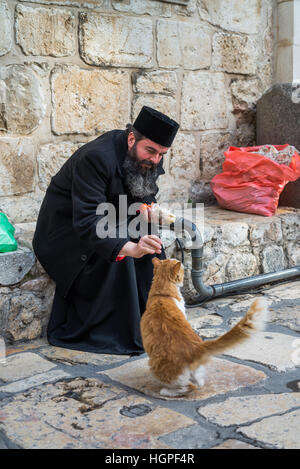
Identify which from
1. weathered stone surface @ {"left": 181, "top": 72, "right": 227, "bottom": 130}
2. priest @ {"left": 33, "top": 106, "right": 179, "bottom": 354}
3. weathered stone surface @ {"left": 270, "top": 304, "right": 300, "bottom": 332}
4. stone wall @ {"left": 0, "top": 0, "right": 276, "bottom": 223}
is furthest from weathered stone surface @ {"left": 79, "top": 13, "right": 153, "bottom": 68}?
weathered stone surface @ {"left": 270, "top": 304, "right": 300, "bottom": 332}

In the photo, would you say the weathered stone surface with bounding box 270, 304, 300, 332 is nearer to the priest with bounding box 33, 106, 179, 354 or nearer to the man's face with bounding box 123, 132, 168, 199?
the priest with bounding box 33, 106, 179, 354

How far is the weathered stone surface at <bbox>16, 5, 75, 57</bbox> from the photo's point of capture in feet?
12.9

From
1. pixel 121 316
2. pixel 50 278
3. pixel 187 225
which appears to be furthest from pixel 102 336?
pixel 187 225

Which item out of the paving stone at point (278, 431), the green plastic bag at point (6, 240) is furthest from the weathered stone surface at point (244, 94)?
the paving stone at point (278, 431)

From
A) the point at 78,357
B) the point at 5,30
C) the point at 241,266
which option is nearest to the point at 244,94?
the point at 241,266

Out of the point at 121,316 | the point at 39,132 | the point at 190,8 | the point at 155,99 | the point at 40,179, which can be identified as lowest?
the point at 121,316

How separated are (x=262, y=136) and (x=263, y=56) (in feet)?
2.71

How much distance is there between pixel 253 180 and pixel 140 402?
2.65 metres

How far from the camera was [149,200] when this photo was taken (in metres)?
3.46

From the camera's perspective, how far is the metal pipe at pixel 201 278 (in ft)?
11.0

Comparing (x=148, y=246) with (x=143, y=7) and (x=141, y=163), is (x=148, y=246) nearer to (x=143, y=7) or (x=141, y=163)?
(x=141, y=163)

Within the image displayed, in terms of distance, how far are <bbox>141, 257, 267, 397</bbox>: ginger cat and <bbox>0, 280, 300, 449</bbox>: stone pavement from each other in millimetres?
123

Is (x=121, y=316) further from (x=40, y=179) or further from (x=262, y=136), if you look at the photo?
(x=262, y=136)

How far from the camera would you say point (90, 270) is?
3275mm
